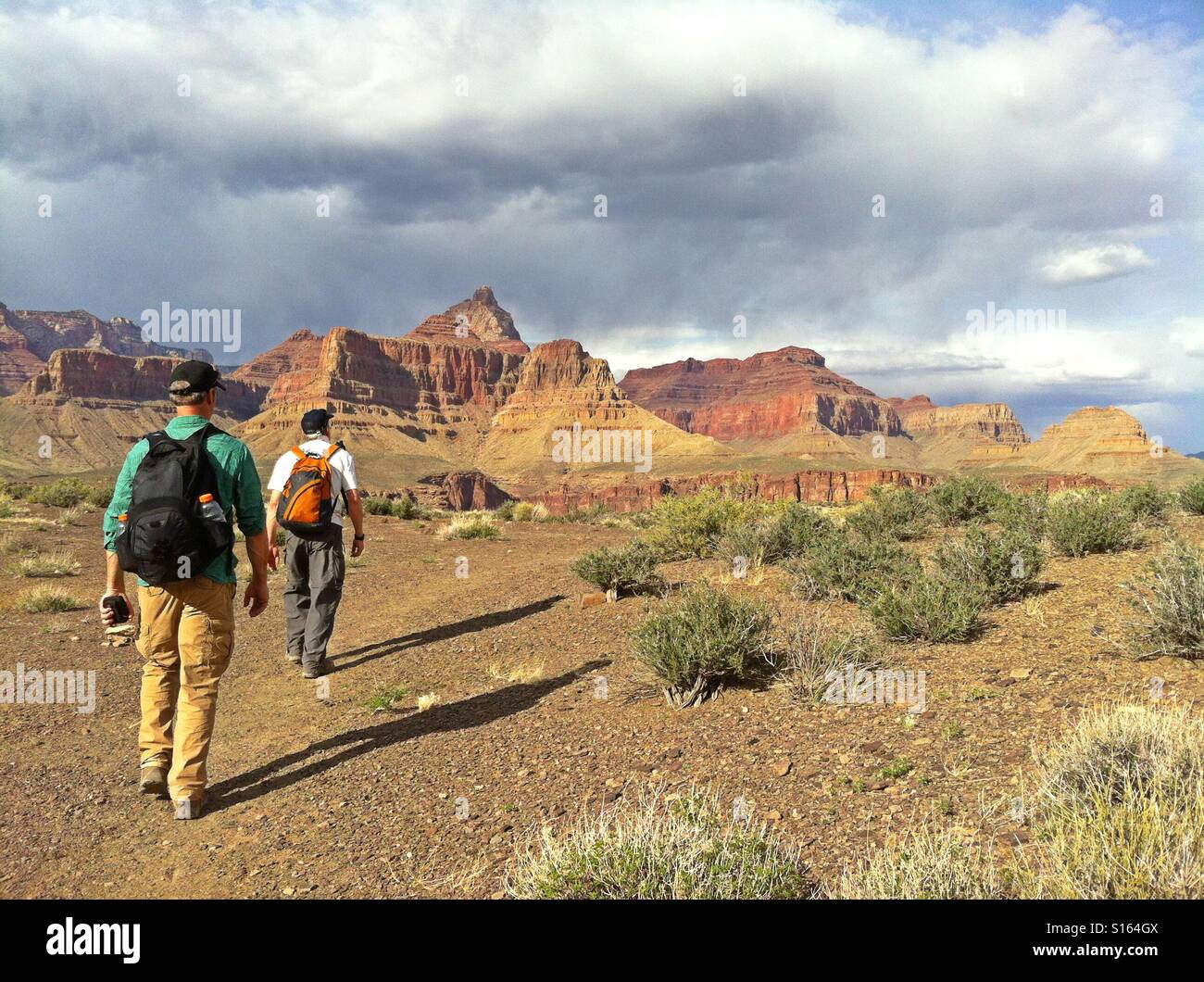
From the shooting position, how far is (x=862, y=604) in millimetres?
7520

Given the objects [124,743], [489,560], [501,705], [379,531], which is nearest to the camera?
[124,743]

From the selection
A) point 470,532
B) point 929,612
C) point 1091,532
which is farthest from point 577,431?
point 929,612

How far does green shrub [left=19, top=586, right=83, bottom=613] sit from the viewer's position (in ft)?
34.3

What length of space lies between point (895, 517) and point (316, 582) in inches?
389

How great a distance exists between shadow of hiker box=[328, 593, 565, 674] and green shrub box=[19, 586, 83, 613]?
16.1 feet

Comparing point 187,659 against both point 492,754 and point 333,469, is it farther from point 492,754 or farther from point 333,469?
point 333,469

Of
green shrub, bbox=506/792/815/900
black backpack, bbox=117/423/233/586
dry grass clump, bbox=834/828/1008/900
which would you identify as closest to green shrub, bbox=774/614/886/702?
green shrub, bbox=506/792/815/900

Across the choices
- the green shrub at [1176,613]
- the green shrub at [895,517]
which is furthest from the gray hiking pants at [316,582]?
the green shrub at [895,517]

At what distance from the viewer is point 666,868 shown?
2.93 m

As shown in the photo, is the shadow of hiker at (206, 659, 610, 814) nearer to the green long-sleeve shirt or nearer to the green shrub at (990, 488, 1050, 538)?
the green long-sleeve shirt

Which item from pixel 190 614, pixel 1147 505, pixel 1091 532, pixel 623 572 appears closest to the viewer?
pixel 190 614
